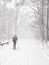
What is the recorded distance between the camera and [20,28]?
7244cm

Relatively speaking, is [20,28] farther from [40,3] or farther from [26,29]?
[40,3]

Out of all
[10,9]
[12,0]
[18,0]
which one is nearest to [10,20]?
[10,9]

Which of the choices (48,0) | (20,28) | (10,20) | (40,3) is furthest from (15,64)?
(10,20)

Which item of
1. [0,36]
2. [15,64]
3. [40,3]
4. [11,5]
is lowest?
[0,36]

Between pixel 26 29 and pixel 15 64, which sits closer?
pixel 15 64

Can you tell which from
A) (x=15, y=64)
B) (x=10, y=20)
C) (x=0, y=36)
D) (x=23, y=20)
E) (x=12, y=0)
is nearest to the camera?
(x=15, y=64)

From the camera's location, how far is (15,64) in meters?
8.55

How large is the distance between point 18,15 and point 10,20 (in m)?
13.2

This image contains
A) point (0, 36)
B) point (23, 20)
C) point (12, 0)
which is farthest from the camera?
point (12, 0)

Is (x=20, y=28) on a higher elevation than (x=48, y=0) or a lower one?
lower

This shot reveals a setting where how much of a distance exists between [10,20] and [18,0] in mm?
14916

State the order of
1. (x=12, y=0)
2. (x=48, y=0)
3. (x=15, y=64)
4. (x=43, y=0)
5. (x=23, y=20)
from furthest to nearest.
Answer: (x=12, y=0) → (x=23, y=20) → (x=43, y=0) → (x=48, y=0) → (x=15, y=64)

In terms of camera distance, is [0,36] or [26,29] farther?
[26,29]

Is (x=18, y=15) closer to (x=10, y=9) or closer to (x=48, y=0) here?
(x=10, y=9)
